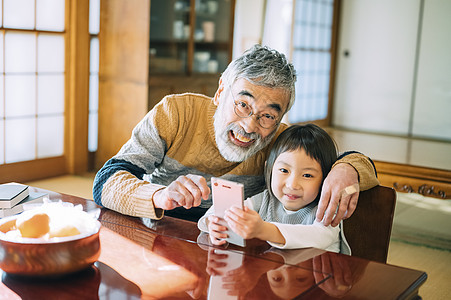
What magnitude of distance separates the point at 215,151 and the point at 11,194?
722mm

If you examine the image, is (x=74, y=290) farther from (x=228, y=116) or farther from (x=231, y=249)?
(x=228, y=116)

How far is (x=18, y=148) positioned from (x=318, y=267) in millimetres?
3525

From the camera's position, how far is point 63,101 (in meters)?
4.49

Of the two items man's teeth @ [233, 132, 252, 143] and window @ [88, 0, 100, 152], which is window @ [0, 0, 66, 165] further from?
man's teeth @ [233, 132, 252, 143]

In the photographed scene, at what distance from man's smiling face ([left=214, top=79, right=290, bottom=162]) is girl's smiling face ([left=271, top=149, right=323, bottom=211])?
15cm

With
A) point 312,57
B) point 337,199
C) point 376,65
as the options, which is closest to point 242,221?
point 337,199

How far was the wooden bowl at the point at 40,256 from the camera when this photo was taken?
1.01 meters

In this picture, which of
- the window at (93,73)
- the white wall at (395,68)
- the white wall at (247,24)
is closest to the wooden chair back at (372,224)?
the window at (93,73)

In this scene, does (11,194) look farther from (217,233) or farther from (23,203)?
(217,233)

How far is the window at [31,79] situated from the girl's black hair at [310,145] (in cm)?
293

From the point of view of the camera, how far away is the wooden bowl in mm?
1008

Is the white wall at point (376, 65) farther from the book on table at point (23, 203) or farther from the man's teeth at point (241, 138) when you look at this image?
the book on table at point (23, 203)

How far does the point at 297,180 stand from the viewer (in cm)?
164

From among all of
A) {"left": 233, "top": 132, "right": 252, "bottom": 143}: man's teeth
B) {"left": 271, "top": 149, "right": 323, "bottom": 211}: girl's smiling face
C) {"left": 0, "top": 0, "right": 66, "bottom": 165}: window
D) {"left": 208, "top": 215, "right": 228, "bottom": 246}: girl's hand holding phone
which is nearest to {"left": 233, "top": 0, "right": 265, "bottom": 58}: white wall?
{"left": 0, "top": 0, "right": 66, "bottom": 165}: window
